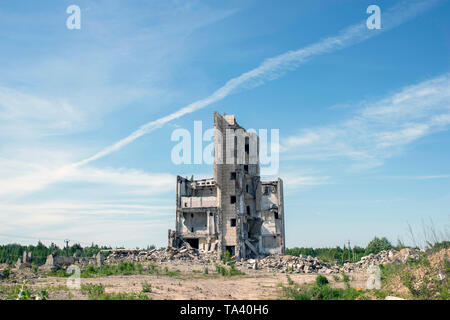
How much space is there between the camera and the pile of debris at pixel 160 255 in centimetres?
3669

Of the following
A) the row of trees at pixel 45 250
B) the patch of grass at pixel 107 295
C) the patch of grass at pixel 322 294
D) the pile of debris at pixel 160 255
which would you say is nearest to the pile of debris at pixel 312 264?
the pile of debris at pixel 160 255

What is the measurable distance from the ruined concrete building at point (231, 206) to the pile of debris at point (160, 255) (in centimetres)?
180

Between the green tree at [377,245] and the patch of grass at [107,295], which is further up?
the patch of grass at [107,295]

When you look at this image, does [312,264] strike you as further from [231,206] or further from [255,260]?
[231,206]

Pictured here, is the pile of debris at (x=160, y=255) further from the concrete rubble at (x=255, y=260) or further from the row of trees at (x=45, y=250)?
the row of trees at (x=45, y=250)

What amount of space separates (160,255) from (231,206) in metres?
9.27

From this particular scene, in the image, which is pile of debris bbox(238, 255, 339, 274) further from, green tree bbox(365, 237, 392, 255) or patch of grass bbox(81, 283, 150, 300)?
green tree bbox(365, 237, 392, 255)

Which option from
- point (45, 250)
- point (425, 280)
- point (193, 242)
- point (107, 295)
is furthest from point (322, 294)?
point (45, 250)

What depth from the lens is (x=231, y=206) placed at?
1623 inches
